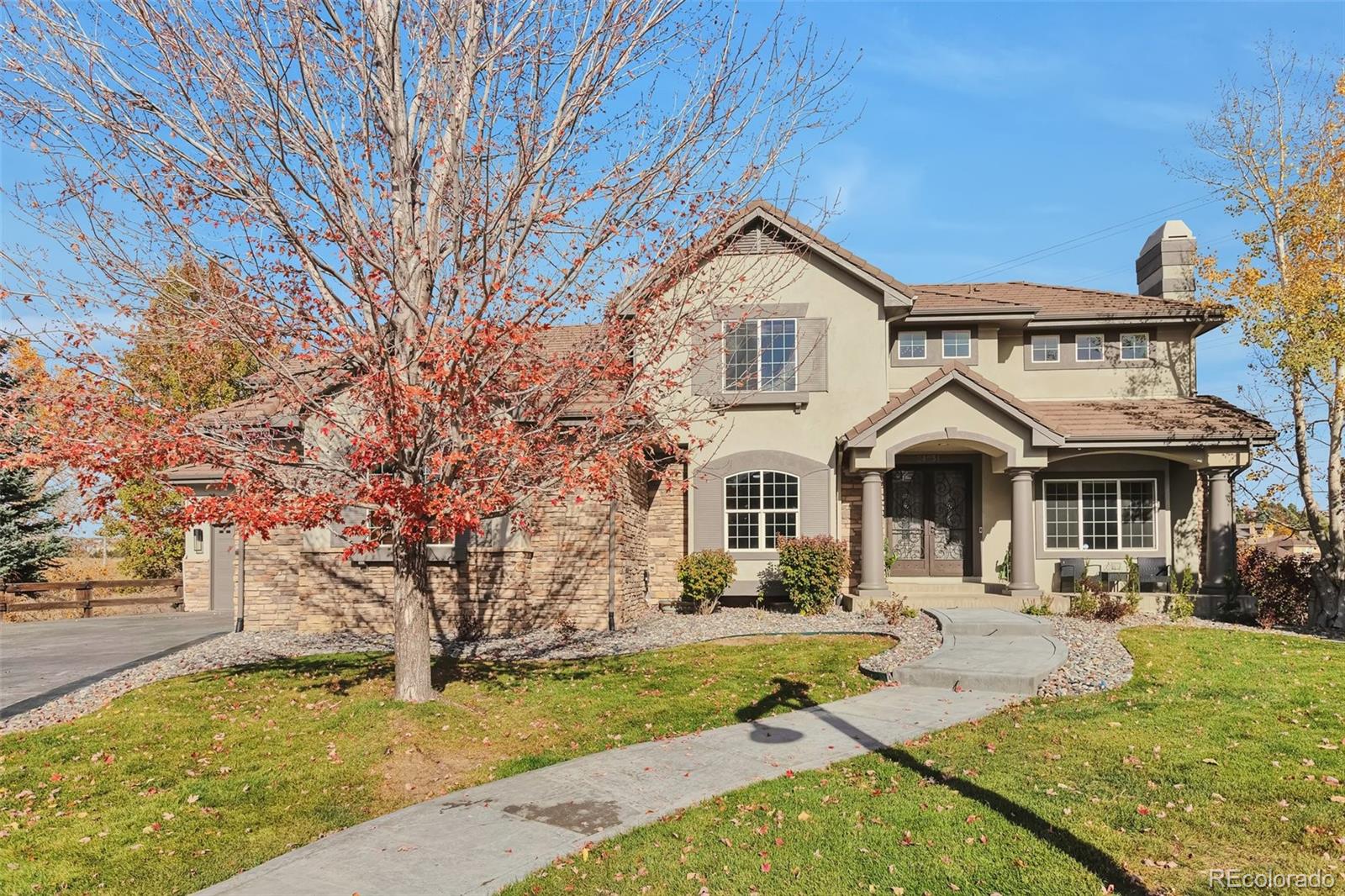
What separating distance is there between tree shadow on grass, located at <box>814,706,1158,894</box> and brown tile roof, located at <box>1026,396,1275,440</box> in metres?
11.0

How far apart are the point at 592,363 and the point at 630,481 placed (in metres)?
7.66

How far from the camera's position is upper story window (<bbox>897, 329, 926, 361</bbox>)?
60.3 feet

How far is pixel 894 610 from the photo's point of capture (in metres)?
14.5

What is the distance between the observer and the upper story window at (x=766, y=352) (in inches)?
677

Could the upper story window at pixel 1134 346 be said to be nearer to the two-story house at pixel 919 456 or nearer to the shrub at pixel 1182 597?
the two-story house at pixel 919 456

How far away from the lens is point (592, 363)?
8.67 metres

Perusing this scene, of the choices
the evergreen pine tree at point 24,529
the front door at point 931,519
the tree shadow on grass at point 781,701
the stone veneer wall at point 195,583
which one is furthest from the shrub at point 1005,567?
the evergreen pine tree at point 24,529

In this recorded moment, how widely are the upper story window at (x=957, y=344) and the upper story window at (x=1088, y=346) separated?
7.65ft

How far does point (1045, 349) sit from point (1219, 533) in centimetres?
487

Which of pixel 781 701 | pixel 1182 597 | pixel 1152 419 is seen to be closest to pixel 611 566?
pixel 781 701

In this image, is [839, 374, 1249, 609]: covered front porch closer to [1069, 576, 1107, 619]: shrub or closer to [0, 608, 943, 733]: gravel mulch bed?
[1069, 576, 1107, 619]: shrub

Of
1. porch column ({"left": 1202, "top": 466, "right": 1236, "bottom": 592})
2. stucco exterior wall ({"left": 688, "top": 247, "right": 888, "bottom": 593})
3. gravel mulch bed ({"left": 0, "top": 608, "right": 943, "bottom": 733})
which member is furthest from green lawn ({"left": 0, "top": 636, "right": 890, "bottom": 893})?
porch column ({"left": 1202, "top": 466, "right": 1236, "bottom": 592})

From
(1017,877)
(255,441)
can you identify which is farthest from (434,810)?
(255,441)

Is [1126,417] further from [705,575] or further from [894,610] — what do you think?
[705,575]
